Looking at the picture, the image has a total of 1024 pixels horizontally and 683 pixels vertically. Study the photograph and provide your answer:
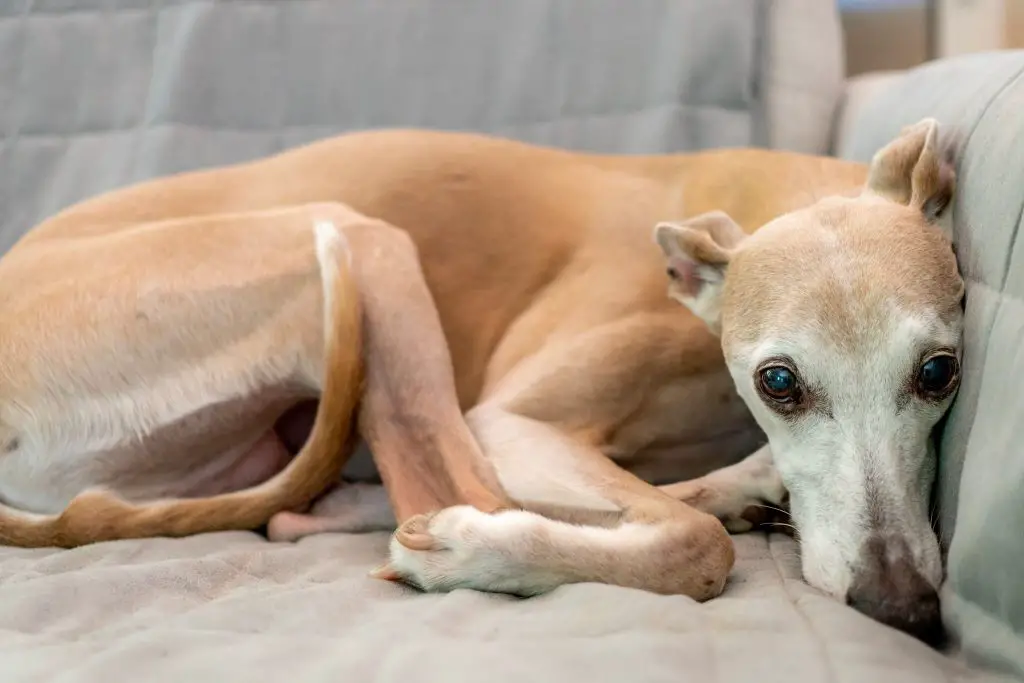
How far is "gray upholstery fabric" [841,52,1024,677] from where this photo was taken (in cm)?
87

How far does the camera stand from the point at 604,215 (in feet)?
5.95

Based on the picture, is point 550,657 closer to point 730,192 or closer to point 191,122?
point 730,192

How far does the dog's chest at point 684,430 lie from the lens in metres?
1.58

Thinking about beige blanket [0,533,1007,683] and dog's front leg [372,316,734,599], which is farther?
dog's front leg [372,316,734,599]

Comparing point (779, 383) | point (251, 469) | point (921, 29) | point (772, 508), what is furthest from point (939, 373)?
point (921, 29)

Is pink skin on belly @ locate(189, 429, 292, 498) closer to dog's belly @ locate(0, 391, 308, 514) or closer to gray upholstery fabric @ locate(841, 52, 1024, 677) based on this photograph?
dog's belly @ locate(0, 391, 308, 514)

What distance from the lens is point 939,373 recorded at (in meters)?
1.14

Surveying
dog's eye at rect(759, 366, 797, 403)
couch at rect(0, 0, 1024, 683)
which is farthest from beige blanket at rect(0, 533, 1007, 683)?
dog's eye at rect(759, 366, 797, 403)

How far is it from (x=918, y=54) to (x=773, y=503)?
180 centimetres

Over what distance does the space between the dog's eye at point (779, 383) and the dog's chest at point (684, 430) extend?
0.95 ft

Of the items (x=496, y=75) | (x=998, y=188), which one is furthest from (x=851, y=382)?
(x=496, y=75)

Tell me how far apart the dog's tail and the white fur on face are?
65cm

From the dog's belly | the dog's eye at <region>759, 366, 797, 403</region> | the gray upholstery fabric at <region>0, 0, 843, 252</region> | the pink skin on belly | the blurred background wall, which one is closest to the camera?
the dog's eye at <region>759, 366, 797, 403</region>

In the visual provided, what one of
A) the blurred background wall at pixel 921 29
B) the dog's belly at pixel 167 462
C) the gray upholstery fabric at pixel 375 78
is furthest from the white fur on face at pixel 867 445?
the blurred background wall at pixel 921 29
